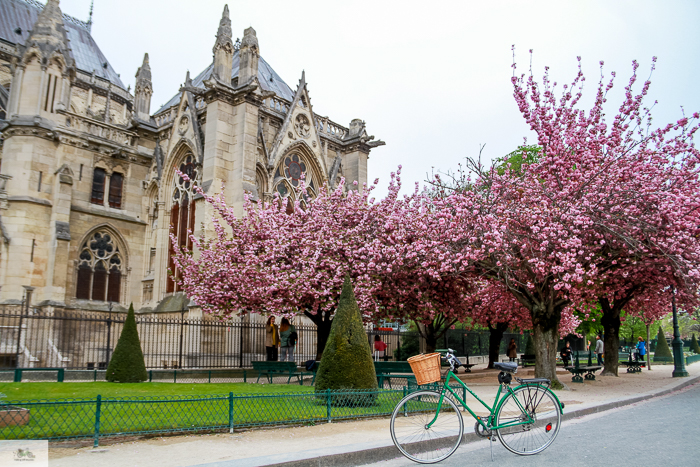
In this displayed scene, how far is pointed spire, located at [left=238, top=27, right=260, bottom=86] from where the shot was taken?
25.0 meters

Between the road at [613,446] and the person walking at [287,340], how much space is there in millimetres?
11764

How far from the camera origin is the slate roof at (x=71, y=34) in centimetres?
3606

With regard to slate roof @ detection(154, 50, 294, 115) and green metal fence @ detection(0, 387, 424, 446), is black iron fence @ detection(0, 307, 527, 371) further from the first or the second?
slate roof @ detection(154, 50, 294, 115)

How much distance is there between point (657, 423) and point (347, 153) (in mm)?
24638

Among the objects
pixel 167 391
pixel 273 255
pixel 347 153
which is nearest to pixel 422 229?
pixel 273 255

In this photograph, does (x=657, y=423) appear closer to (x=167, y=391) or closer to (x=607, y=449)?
(x=607, y=449)

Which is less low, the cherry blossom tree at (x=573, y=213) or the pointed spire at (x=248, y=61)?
the pointed spire at (x=248, y=61)

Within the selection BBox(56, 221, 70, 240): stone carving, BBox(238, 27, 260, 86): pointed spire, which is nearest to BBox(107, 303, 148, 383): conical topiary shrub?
BBox(56, 221, 70, 240): stone carving

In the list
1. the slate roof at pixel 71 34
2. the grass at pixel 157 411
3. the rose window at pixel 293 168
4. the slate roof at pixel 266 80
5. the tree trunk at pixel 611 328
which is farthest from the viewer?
the slate roof at pixel 71 34

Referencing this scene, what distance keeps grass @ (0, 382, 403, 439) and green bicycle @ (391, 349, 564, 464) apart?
2.33 metres

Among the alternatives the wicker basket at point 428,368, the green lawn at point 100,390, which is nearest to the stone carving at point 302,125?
the green lawn at point 100,390

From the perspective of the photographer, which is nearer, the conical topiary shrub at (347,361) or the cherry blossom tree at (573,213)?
the conical topiary shrub at (347,361)

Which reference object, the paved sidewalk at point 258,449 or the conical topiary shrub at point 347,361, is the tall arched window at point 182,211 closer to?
the conical topiary shrub at point 347,361

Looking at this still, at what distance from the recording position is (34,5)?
40156 mm
